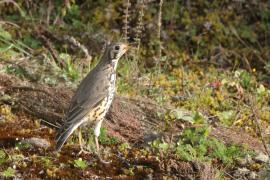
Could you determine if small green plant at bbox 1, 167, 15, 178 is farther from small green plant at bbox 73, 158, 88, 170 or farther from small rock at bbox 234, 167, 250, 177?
small rock at bbox 234, 167, 250, 177

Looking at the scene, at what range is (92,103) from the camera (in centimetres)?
724

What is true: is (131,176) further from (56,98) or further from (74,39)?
(74,39)

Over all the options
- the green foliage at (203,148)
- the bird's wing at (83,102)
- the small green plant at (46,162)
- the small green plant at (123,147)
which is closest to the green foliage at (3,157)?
the small green plant at (46,162)

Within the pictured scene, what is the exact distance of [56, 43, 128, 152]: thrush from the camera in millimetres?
7059

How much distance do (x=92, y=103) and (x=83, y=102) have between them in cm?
9

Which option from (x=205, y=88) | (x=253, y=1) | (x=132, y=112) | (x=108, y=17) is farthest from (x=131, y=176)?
(x=253, y=1)

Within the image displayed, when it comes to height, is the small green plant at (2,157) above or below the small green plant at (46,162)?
above

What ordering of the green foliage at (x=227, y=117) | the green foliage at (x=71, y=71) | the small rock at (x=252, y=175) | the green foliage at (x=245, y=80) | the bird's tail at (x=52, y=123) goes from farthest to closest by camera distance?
the green foliage at (x=245, y=80), the green foliage at (x=71, y=71), the green foliage at (x=227, y=117), the bird's tail at (x=52, y=123), the small rock at (x=252, y=175)

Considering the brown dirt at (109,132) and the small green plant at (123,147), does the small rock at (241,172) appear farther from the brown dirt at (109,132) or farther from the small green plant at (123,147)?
the small green plant at (123,147)

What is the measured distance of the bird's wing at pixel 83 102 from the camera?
7000mm

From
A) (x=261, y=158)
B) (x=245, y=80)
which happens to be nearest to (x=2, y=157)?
(x=261, y=158)

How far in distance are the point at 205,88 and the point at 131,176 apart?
289 centimetres

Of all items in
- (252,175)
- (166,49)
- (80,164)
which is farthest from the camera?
(166,49)

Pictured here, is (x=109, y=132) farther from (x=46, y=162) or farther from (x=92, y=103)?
(x=46, y=162)
